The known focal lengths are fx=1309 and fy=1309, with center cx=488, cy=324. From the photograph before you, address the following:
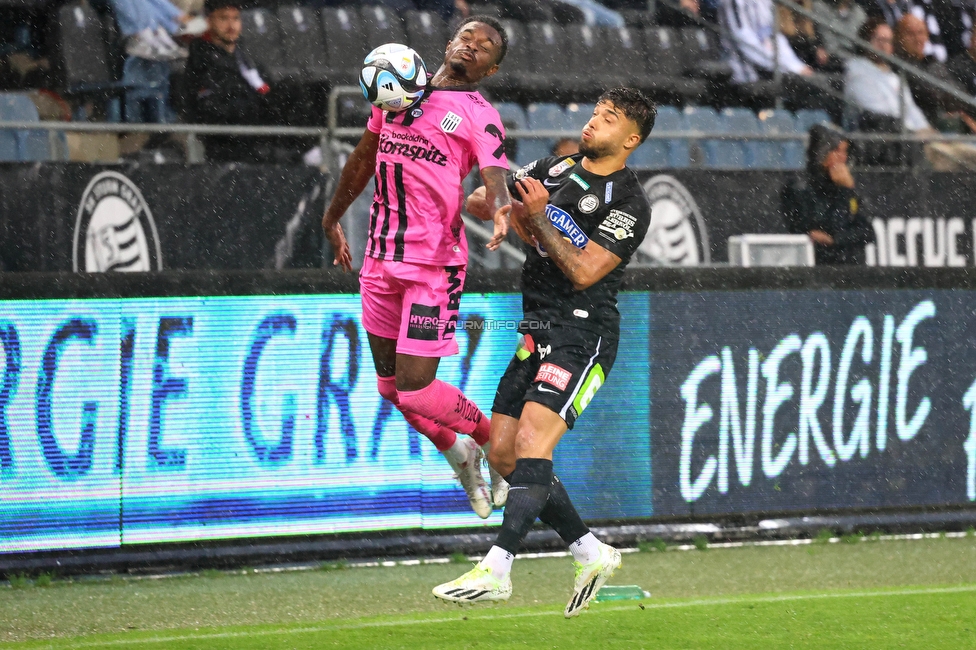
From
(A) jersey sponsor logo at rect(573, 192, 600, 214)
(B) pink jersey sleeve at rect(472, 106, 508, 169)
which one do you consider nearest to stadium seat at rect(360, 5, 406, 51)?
(B) pink jersey sleeve at rect(472, 106, 508, 169)

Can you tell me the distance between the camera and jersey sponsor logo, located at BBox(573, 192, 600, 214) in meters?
5.87

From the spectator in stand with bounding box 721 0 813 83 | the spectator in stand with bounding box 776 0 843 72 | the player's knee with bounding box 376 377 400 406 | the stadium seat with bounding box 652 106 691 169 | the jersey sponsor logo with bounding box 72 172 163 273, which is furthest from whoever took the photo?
the spectator in stand with bounding box 776 0 843 72

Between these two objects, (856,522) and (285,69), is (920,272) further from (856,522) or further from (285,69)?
(285,69)

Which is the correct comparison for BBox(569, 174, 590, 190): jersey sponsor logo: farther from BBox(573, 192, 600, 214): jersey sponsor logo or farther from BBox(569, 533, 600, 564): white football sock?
BBox(569, 533, 600, 564): white football sock

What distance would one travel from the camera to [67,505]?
729cm

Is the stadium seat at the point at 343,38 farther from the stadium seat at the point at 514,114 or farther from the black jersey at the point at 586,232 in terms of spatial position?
the black jersey at the point at 586,232

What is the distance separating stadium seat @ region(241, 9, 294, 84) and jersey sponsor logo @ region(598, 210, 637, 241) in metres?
6.79

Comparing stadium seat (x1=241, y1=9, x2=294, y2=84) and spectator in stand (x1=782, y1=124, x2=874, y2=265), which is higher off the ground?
stadium seat (x1=241, y1=9, x2=294, y2=84)

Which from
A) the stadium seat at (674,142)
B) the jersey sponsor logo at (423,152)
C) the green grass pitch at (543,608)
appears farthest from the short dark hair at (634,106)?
the stadium seat at (674,142)

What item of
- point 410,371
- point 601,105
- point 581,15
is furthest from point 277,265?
point 581,15

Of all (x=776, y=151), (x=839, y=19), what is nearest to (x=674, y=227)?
(x=776, y=151)

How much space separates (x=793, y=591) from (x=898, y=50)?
32.8ft

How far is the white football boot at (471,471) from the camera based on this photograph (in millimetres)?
6648

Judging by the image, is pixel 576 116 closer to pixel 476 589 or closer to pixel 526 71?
pixel 526 71
